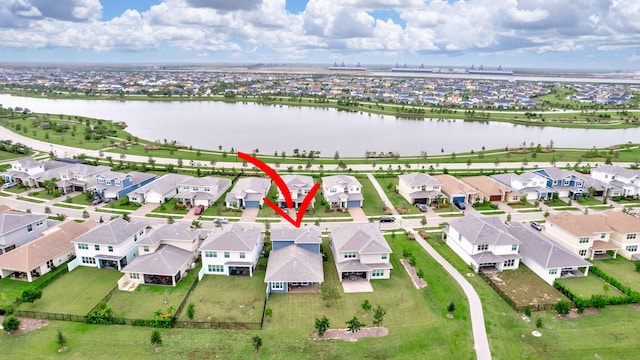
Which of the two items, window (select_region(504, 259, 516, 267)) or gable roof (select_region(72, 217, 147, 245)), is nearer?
gable roof (select_region(72, 217, 147, 245))

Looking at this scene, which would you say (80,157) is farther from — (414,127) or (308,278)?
(414,127)

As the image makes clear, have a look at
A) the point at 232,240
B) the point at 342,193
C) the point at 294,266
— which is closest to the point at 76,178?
the point at 232,240

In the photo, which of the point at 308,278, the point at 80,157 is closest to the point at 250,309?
the point at 308,278

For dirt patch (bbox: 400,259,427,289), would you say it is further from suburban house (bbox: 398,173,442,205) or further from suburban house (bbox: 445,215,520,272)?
suburban house (bbox: 398,173,442,205)

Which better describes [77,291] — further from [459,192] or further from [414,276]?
[459,192]

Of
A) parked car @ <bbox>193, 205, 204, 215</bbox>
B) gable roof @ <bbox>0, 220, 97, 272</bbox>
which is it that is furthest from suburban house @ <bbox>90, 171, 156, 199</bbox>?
gable roof @ <bbox>0, 220, 97, 272</bbox>

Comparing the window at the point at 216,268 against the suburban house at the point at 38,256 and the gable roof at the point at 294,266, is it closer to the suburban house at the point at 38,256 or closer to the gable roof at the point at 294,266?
the gable roof at the point at 294,266

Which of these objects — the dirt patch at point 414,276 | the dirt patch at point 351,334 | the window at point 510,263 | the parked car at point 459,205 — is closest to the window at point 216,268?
the dirt patch at point 351,334
